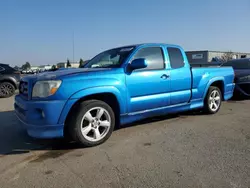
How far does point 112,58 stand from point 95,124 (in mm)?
1543

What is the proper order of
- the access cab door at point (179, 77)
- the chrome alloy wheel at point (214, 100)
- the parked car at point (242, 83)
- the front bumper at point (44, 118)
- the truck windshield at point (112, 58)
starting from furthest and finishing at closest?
the parked car at point (242, 83)
the chrome alloy wheel at point (214, 100)
the access cab door at point (179, 77)
the truck windshield at point (112, 58)
the front bumper at point (44, 118)

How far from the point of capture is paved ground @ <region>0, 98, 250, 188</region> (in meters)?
2.66

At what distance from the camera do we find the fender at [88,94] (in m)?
3.49

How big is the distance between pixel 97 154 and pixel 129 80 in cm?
140

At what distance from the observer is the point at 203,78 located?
18.1 ft

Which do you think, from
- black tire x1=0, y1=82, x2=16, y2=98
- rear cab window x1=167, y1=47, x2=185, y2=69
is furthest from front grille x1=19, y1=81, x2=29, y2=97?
black tire x1=0, y1=82, x2=16, y2=98

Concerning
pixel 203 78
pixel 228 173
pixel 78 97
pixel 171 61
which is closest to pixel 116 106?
pixel 78 97

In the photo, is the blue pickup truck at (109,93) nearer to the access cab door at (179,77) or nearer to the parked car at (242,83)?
the access cab door at (179,77)

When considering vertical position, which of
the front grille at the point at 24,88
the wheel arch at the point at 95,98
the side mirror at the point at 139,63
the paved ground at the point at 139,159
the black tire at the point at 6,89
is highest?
the side mirror at the point at 139,63

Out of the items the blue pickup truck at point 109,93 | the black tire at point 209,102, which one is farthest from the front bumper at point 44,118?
the black tire at point 209,102

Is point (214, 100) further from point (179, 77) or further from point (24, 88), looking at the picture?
point (24, 88)

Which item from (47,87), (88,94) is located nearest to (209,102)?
(88,94)

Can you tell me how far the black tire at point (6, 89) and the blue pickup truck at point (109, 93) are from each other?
6513 mm

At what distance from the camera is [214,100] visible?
6043 millimetres
